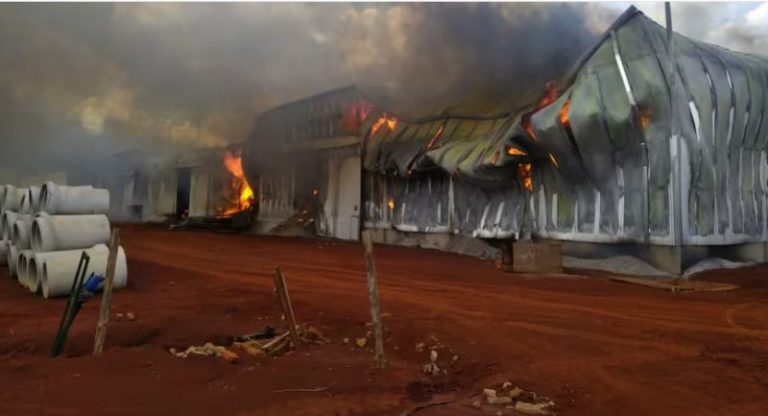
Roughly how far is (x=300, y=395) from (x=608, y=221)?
309 inches

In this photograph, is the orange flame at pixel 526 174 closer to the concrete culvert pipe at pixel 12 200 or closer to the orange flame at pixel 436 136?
the orange flame at pixel 436 136

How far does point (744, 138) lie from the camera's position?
961 centimetres

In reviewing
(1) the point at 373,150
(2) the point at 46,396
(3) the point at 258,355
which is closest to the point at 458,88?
(1) the point at 373,150

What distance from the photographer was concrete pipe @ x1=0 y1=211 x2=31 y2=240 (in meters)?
8.44

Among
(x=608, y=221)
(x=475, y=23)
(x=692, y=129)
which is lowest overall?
(x=608, y=221)

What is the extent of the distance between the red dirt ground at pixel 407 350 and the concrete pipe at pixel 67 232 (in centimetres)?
77

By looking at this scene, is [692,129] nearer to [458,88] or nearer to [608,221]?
[608,221]

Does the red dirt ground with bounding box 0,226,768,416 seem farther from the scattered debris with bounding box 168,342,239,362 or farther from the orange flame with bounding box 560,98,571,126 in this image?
the orange flame with bounding box 560,98,571,126

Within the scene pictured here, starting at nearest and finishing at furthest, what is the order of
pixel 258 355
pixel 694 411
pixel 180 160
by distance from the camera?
pixel 694 411, pixel 258 355, pixel 180 160

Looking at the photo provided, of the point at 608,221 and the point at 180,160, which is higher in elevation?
the point at 180,160

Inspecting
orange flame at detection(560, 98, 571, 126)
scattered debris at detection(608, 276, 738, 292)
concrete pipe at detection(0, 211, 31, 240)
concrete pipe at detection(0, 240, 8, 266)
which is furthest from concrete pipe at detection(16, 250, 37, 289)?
scattered debris at detection(608, 276, 738, 292)

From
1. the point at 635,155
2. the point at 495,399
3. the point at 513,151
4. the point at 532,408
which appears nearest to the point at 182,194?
the point at 513,151

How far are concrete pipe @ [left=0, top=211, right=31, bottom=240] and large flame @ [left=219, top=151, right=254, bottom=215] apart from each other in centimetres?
1251

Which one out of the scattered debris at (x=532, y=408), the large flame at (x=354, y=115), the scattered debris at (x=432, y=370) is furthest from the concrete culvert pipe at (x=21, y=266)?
the large flame at (x=354, y=115)
